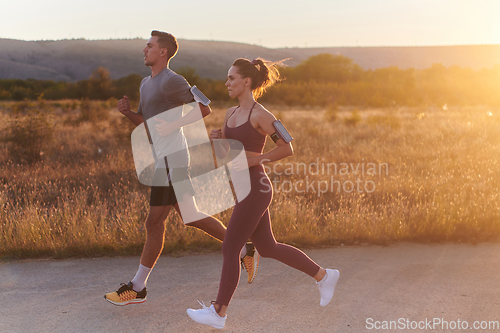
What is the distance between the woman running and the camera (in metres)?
2.96

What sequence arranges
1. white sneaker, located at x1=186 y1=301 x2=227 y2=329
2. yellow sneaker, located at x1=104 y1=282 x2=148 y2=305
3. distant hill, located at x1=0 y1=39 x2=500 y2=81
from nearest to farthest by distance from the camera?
white sneaker, located at x1=186 y1=301 x2=227 y2=329 < yellow sneaker, located at x1=104 y1=282 x2=148 y2=305 < distant hill, located at x1=0 y1=39 x2=500 y2=81

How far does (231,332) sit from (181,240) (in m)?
2.09

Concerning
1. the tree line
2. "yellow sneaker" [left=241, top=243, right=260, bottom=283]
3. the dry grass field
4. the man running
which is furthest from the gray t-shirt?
the tree line

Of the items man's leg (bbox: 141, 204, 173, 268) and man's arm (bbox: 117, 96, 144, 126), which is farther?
man's arm (bbox: 117, 96, 144, 126)

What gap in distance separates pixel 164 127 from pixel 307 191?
4594mm

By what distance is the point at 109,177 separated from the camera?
843 cm

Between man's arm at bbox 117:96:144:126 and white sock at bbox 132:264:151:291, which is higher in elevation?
man's arm at bbox 117:96:144:126

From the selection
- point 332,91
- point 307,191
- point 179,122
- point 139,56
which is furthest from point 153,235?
point 139,56

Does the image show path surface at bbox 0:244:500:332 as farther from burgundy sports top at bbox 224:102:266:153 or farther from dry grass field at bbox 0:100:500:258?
burgundy sports top at bbox 224:102:266:153

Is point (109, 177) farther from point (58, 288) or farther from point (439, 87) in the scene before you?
point (439, 87)

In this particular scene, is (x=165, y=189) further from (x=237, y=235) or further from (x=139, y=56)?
(x=139, y=56)

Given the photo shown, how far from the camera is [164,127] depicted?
329 cm

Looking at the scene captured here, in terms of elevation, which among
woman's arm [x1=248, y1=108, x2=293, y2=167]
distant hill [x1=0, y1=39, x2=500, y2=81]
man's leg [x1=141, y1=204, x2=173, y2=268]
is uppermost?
distant hill [x1=0, y1=39, x2=500, y2=81]

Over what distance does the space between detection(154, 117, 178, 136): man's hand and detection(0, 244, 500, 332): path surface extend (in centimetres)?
140
